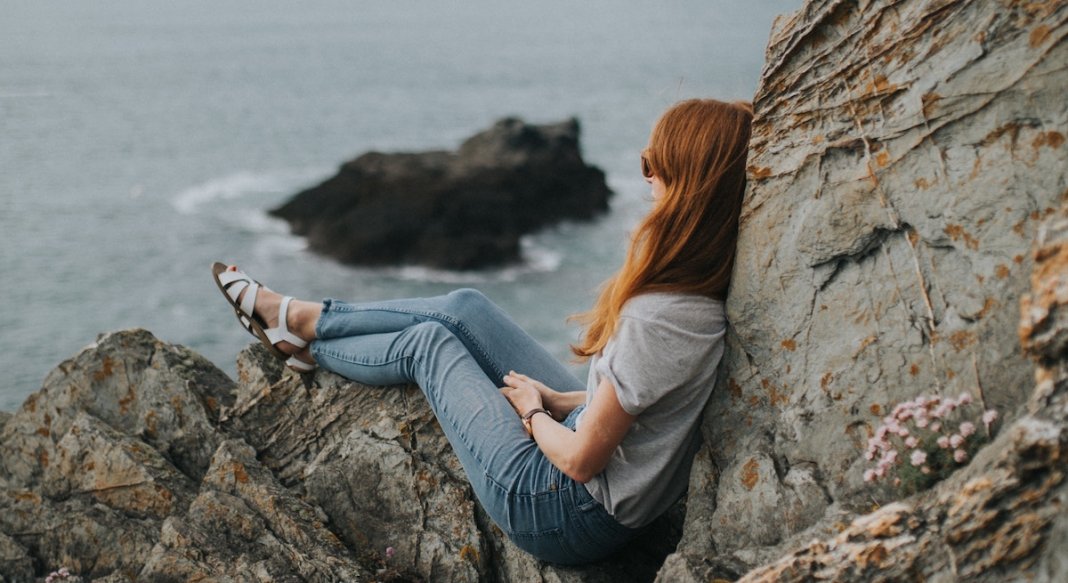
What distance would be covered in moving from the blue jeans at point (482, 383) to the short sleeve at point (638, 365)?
33.7 inches

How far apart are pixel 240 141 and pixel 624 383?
51.6m

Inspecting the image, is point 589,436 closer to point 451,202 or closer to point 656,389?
point 656,389

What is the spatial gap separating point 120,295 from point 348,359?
25.7 metres

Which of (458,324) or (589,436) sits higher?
(458,324)

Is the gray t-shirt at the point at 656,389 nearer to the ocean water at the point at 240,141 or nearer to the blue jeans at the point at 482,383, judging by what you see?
the blue jeans at the point at 482,383

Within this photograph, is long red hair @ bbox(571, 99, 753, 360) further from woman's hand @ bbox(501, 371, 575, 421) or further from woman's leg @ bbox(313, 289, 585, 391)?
woman's leg @ bbox(313, 289, 585, 391)

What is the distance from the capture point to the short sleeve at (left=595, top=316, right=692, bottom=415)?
496 cm

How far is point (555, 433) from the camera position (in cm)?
552

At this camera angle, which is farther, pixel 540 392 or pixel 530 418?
pixel 540 392

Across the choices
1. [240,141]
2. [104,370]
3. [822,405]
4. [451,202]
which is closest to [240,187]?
[240,141]

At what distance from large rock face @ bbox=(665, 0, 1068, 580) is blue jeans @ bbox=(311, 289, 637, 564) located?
2.32 ft

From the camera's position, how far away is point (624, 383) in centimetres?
496

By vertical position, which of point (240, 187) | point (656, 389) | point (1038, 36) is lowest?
point (656, 389)

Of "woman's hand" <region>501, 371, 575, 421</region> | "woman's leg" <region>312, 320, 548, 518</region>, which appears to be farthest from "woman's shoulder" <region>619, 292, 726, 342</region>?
"woman's hand" <region>501, 371, 575, 421</region>
